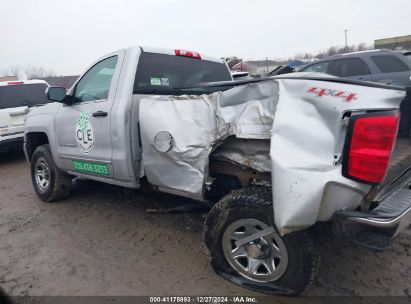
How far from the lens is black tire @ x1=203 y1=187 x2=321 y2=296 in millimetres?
2299

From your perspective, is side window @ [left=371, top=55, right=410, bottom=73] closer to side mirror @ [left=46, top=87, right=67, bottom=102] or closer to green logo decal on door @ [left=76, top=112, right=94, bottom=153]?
green logo decal on door @ [left=76, top=112, right=94, bottom=153]

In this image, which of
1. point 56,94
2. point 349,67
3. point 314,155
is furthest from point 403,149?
point 349,67

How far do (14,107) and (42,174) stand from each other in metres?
3.75

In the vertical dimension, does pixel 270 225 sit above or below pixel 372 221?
below

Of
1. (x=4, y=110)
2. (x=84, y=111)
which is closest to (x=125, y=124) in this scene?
(x=84, y=111)

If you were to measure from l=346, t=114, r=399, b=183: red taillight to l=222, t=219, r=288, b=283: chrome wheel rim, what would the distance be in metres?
0.77

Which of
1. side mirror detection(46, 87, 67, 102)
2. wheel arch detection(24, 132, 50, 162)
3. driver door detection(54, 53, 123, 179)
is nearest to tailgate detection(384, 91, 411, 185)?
driver door detection(54, 53, 123, 179)

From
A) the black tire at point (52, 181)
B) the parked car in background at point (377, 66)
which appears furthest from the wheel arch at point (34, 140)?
the parked car in background at point (377, 66)

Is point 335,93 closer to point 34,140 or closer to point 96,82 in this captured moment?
point 96,82

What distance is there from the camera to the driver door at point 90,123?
3.47 meters

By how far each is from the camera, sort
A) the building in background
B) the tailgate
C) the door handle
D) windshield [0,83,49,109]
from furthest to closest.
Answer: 1. the building in background
2. windshield [0,83,49,109]
3. the door handle
4. the tailgate

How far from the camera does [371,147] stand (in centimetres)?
193

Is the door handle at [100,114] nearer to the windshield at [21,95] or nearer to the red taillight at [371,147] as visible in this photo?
the red taillight at [371,147]

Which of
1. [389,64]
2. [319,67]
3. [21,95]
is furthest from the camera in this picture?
[319,67]
